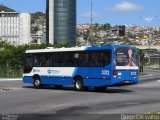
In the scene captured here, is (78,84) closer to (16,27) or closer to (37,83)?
(37,83)

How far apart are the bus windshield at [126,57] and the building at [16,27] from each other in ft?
464

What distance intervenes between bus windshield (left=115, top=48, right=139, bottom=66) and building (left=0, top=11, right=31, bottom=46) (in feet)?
464

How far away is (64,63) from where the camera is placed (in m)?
30.4

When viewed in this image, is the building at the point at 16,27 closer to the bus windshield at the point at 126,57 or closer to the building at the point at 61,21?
the building at the point at 61,21

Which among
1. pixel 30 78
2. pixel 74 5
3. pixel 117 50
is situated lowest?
pixel 30 78

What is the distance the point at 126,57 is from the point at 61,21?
114957 millimetres

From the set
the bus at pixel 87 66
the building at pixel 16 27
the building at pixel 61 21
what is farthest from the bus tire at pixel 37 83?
the building at pixel 16 27

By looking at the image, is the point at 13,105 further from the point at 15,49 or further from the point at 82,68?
the point at 15,49

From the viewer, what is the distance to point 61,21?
14162 cm

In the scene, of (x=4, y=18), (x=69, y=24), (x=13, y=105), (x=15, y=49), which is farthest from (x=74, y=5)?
(x=13, y=105)

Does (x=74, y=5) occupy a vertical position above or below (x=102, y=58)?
above

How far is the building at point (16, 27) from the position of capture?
16800cm

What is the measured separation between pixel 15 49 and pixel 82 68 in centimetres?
3807

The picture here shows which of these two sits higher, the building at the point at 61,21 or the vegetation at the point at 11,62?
the building at the point at 61,21
